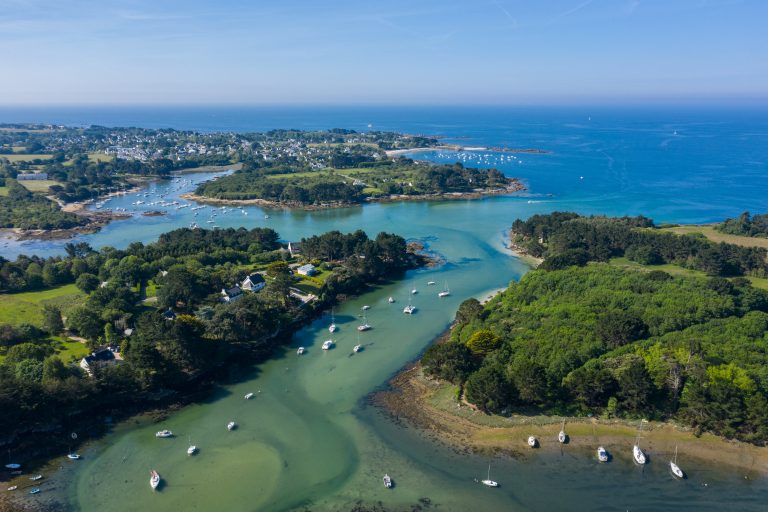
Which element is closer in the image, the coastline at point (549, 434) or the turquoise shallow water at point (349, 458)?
the turquoise shallow water at point (349, 458)

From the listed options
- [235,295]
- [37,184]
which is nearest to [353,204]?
[235,295]

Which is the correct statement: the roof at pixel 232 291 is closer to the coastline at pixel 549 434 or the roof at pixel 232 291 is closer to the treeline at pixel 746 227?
the coastline at pixel 549 434

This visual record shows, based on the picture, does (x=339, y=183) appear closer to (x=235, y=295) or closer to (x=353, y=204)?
(x=353, y=204)

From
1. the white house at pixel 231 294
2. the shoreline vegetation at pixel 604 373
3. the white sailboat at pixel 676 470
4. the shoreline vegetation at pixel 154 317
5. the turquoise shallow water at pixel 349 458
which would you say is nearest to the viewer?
the turquoise shallow water at pixel 349 458

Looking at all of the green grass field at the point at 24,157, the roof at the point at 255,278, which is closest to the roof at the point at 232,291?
the roof at the point at 255,278

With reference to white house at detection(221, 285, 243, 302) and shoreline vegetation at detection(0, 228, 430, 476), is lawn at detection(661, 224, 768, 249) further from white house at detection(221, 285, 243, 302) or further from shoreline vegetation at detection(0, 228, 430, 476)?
white house at detection(221, 285, 243, 302)

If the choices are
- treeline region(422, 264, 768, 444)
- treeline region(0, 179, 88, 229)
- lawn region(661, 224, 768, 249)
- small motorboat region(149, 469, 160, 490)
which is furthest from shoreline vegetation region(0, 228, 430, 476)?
lawn region(661, 224, 768, 249)

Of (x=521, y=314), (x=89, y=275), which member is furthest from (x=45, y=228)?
(x=521, y=314)
